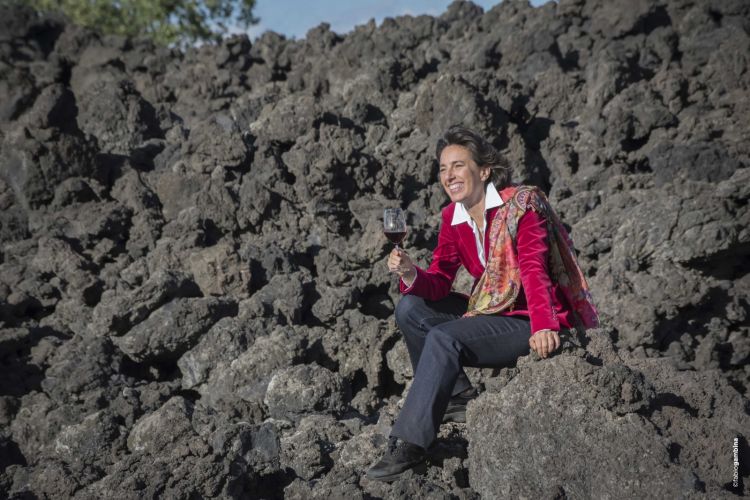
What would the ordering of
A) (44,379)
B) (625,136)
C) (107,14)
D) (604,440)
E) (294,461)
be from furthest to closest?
(107,14)
(625,136)
(44,379)
(294,461)
(604,440)

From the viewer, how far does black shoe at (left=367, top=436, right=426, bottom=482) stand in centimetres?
416

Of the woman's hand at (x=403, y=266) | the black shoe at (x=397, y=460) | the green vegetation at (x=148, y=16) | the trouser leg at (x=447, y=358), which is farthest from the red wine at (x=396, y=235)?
the green vegetation at (x=148, y=16)

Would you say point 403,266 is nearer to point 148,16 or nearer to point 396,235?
point 396,235

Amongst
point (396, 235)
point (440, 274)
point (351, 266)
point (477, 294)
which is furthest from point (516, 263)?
point (351, 266)

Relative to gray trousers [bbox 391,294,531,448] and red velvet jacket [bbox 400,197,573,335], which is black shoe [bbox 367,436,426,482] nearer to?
gray trousers [bbox 391,294,531,448]

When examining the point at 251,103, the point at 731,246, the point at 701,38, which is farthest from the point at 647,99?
the point at 251,103

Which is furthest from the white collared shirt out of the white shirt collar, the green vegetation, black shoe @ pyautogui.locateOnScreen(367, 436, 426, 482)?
the green vegetation

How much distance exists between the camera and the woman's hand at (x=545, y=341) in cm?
405

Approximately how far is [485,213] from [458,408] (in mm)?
1124

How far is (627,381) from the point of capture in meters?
3.98

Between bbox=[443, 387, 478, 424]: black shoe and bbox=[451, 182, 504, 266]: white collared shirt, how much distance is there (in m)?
0.77

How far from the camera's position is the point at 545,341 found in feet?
13.3

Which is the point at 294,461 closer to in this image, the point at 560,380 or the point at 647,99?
the point at 560,380

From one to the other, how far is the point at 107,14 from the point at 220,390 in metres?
23.1
